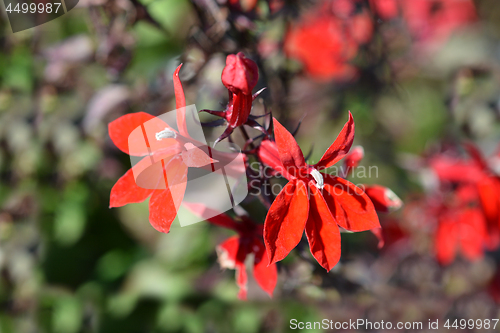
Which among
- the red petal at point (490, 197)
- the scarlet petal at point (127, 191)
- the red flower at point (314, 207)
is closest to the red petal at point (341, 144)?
the red flower at point (314, 207)

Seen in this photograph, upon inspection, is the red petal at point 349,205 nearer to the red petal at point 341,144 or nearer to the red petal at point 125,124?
the red petal at point 341,144

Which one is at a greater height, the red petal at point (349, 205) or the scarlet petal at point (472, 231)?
the red petal at point (349, 205)

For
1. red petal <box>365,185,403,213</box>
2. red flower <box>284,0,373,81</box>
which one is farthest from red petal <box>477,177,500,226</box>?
red flower <box>284,0,373,81</box>

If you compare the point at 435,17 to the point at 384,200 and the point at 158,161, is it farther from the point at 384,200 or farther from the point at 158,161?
the point at 158,161

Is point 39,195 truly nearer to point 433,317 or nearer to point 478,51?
point 433,317

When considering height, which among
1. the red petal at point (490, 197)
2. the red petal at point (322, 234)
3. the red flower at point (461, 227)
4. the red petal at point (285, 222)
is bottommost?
the red flower at point (461, 227)

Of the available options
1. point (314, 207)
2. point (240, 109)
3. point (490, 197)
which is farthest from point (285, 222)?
point (490, 197)
